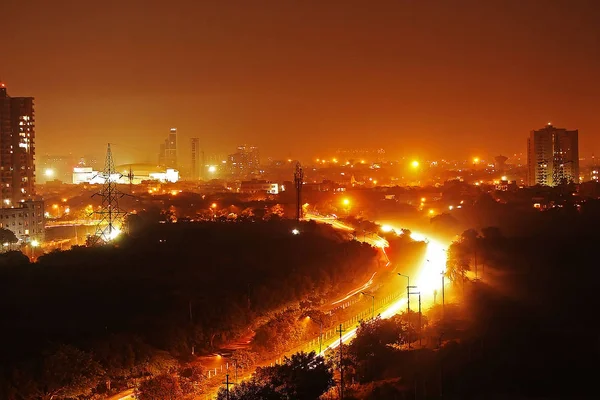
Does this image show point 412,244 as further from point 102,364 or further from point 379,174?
point 379,174

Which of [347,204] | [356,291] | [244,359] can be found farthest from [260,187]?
[244,359]

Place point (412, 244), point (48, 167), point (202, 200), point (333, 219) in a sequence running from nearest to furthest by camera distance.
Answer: point (412, 244)
point (333, 219)
point (202, 200)
point (48, 167)

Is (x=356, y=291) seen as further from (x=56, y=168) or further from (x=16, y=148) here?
(x=56, y=168)

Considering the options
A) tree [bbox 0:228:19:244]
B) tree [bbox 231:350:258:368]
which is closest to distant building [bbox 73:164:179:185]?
tree [bbox 0:228:19:244]

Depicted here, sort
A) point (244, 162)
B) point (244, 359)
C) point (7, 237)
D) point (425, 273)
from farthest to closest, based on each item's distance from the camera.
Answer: point (244, 162) → point (7, 237) → point (425, 273) → point (244, 359)

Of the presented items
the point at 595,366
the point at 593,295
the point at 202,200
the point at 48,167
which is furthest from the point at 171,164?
the point at 595,366

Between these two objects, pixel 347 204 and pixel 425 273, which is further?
pixel 347 204
